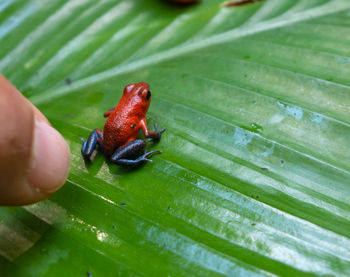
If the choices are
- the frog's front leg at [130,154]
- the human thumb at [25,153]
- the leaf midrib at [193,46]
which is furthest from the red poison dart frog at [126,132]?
the human thumb at [25,153]

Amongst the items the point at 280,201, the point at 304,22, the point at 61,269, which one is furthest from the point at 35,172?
the point at 304,22

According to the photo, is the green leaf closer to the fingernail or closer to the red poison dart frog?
the red poison dart frog

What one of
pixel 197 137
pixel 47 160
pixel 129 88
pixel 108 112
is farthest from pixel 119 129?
pixel 47 160

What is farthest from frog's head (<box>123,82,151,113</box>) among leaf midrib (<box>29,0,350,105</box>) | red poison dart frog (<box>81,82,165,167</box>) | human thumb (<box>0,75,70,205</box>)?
human thumb (<box>0,75,70,205</box>)

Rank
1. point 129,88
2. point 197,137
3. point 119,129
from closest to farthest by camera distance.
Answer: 1. point 197,137
2. point 119,129
3. point 129,88

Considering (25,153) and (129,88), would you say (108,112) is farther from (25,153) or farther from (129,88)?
(25,153)

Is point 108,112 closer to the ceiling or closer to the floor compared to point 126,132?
closer to the ceiling
